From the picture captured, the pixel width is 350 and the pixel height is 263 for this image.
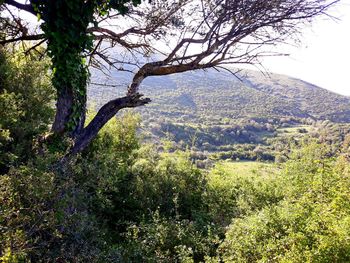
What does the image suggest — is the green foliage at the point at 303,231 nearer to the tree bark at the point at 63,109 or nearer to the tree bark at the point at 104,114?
the tree bark at the point at 104,114

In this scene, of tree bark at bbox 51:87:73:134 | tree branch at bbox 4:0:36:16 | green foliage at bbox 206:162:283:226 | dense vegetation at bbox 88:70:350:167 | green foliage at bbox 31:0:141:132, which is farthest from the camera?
dense vegetation at bbox 88:70:350:167

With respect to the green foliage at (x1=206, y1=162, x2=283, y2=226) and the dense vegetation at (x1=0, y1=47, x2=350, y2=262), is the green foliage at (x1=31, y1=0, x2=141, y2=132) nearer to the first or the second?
the dense vegetation at (x1=0, y1=47, x2=350, y2=262)

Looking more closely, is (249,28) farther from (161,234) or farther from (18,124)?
(18,124)

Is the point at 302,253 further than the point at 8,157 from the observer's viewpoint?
No

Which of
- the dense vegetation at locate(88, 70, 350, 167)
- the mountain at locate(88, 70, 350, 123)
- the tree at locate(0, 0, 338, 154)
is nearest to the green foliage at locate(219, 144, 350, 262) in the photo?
the tree at locate(0, 0, 338, 154)

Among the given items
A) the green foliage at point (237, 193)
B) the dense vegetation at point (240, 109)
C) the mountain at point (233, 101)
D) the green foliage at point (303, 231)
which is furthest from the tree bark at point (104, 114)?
the mountain at point (233, 101)

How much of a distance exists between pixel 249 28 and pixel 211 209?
6.18 meters

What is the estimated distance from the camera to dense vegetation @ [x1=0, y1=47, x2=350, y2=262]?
126 inches

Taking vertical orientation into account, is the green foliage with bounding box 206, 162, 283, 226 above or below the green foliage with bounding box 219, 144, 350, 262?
below

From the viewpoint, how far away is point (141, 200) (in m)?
9.44

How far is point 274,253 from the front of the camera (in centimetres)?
429

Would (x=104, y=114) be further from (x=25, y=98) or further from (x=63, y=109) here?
(x=25, y=98)

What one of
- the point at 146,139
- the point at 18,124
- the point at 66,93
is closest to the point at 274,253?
the point at 66,93

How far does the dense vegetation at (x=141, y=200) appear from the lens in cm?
321
